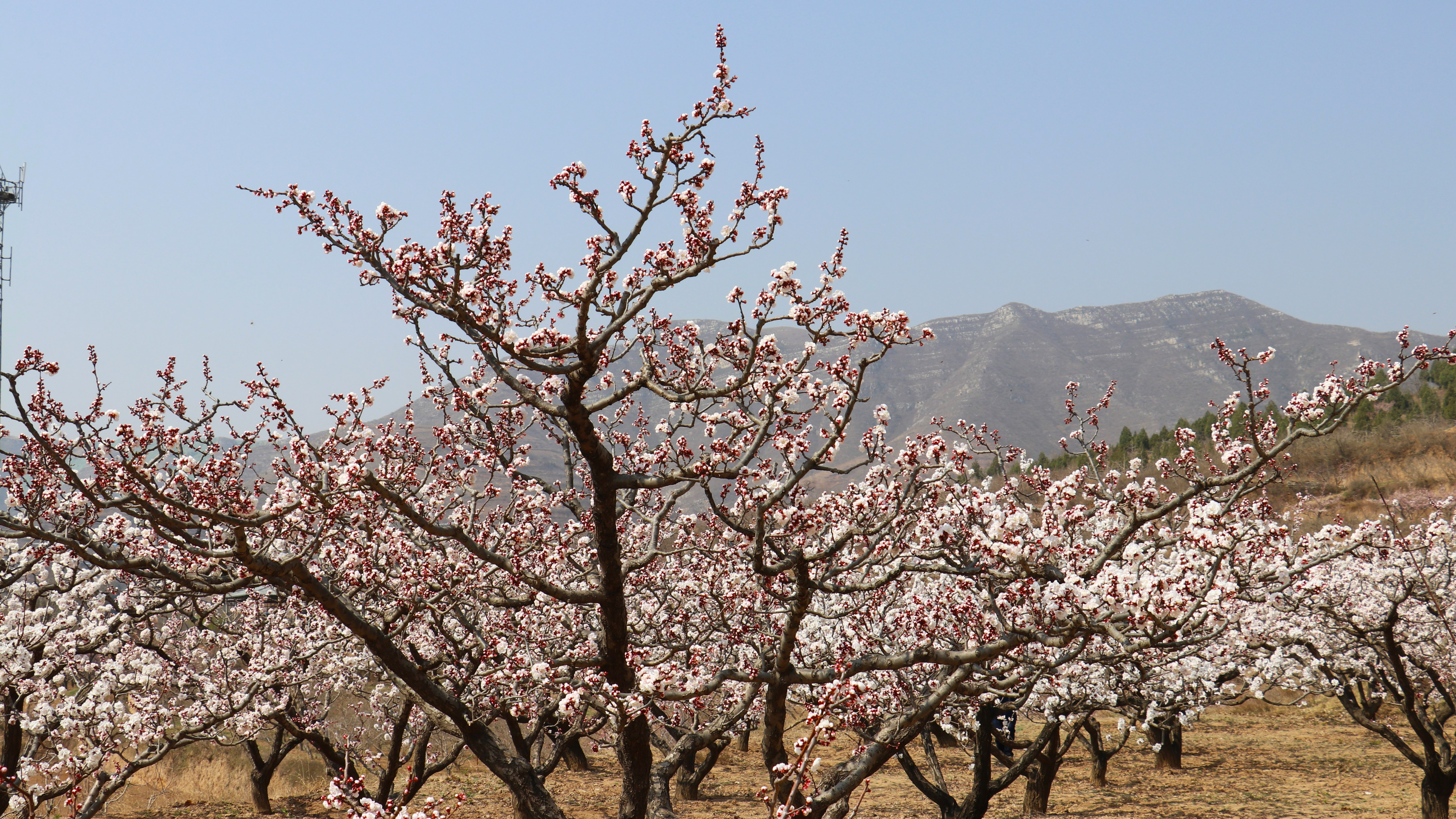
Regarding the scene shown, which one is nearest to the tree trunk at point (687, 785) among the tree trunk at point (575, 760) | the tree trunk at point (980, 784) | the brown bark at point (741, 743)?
the tree trunk at point (575, 760)

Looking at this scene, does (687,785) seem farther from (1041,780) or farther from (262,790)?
(262,790)

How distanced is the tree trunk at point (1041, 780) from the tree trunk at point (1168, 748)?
7.46 meters

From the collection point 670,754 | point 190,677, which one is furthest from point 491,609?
point 190,677

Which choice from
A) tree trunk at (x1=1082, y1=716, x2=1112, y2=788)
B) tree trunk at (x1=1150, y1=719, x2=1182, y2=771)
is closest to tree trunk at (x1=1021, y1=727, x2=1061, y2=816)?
tree trunk at (x1=1082, y1=716, x2=1112, y2=788)

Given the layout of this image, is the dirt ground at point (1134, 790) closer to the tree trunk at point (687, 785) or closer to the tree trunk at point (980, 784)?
the tree trunk at point (687, 785)

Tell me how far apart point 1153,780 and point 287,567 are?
22070 mm

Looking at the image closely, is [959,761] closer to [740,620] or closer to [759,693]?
[759,693]

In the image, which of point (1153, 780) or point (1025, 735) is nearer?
point (1153, 780)

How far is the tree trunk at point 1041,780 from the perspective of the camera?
16781mm

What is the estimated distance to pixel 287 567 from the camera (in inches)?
251

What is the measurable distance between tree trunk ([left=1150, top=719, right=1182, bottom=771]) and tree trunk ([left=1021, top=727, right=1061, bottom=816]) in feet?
24.5

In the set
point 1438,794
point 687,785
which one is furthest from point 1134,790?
point 687,785

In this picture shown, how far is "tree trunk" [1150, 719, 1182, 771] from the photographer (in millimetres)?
23484

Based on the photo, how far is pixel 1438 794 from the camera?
44.5ft
